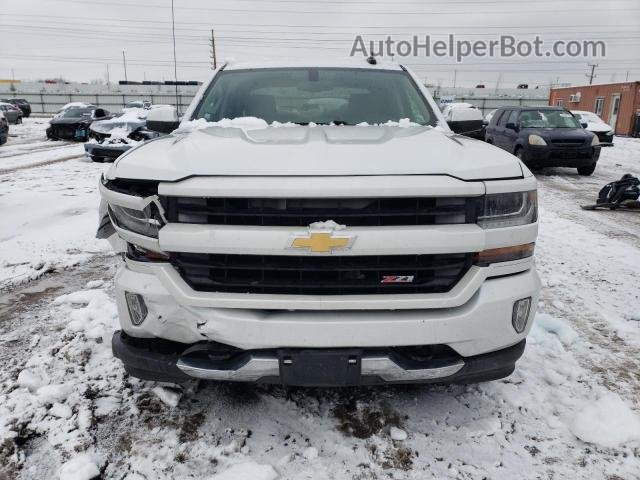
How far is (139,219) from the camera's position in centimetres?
208

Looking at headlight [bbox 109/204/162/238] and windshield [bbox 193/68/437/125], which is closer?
headlight [bbox 109/204/162/238]

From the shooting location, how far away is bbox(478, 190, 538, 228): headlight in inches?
80.4

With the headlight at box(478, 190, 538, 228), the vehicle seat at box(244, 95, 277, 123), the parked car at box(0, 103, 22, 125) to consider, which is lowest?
the parked car at box(0, 103, 22, 125)

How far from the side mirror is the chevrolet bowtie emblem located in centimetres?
202

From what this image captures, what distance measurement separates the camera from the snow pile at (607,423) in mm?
2215

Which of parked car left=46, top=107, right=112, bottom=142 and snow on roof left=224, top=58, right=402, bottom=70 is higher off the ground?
snow on roof left=224, top=58, right=402, bottom=70

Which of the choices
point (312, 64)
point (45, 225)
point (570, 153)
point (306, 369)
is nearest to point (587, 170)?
point (570, 153)

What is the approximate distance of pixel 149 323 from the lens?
2074 mm

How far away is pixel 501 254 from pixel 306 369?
37.4 inches

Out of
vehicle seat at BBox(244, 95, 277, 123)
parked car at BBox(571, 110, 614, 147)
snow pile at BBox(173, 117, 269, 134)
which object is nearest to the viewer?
snow pile at BBox(173, 117, 269, 134)

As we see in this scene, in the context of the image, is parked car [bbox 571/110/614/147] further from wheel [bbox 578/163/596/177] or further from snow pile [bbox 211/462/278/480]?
snow pile [bbox 211/462/278/480]

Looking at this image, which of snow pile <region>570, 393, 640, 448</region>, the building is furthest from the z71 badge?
the building

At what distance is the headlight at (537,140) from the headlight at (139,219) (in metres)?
10.6

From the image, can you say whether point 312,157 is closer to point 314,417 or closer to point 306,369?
point 306,369
